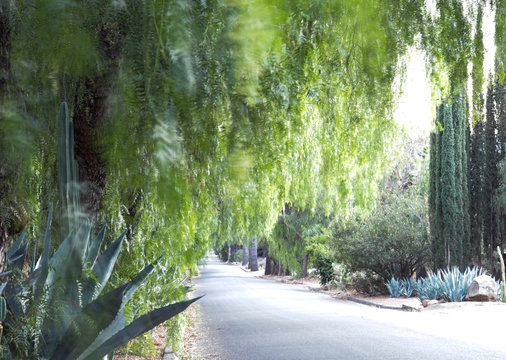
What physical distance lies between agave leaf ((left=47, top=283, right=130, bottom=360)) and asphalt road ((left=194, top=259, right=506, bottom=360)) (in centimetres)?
485

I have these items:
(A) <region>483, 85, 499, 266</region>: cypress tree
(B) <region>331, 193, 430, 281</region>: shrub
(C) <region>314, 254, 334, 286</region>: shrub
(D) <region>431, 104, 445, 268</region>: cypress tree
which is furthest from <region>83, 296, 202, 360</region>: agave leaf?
(A) <region>483, 85, 499, 266</region>: cypress tree

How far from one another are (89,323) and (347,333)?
7480 mm

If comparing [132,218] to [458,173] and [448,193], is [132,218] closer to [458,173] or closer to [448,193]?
[448,193]

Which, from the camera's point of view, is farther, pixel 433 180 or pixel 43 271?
pixel 433 180

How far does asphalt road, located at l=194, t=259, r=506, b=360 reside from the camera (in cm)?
782

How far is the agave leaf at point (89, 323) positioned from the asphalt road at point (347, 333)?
4.85 meters

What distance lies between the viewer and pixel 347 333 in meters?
9.80

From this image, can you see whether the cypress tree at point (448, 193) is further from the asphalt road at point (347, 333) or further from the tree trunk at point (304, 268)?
the tree trunk at point (304, 268)

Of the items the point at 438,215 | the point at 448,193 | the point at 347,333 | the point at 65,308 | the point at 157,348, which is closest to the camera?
the point at 65,308

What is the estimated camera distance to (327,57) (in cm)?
271

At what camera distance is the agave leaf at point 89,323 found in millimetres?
3078

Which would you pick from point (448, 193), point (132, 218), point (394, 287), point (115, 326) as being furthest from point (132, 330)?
point (448, 193)

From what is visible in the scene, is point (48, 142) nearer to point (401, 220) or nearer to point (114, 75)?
point (114, 75)

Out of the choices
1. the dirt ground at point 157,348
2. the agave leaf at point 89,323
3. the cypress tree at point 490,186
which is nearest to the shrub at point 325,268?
the cypress tree at point 490,186
